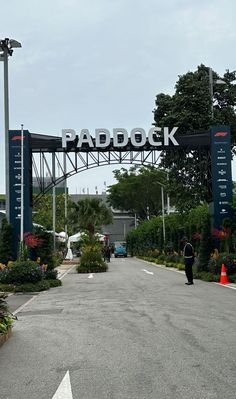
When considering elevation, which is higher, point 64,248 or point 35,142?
point 35,142

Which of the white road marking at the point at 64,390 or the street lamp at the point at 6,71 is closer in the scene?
the white road marking at the point at 64,390

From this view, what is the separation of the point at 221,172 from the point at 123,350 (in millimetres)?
18545

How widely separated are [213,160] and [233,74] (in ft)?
42.9

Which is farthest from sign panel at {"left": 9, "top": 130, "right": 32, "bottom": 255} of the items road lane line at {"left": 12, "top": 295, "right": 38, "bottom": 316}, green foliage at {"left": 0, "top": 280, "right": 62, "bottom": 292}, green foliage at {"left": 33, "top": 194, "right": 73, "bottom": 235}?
green foliage at {"left": 33, "top": 194, "right": 73, "bottom": 235}

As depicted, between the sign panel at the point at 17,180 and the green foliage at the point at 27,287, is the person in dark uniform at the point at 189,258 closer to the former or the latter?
the green foliage at the point at 27,287

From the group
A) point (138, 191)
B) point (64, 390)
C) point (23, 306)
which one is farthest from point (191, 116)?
point (138, 191)

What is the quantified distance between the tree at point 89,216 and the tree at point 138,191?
2658cm

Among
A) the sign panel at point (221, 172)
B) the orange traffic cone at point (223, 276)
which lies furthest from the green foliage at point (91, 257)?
the orange traffic cone at point (223, 276)

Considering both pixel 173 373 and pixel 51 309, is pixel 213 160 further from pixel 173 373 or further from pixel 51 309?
pixel 173 373

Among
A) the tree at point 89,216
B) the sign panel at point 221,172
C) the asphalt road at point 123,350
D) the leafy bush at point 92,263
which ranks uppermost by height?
the sign panel at point 221,172

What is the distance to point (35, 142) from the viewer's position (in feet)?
88.8

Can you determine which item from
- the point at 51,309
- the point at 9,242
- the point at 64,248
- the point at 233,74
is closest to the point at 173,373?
the point at 51,309

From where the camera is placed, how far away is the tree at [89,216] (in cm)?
3582

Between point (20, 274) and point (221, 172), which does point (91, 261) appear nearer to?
point (221, 172)
